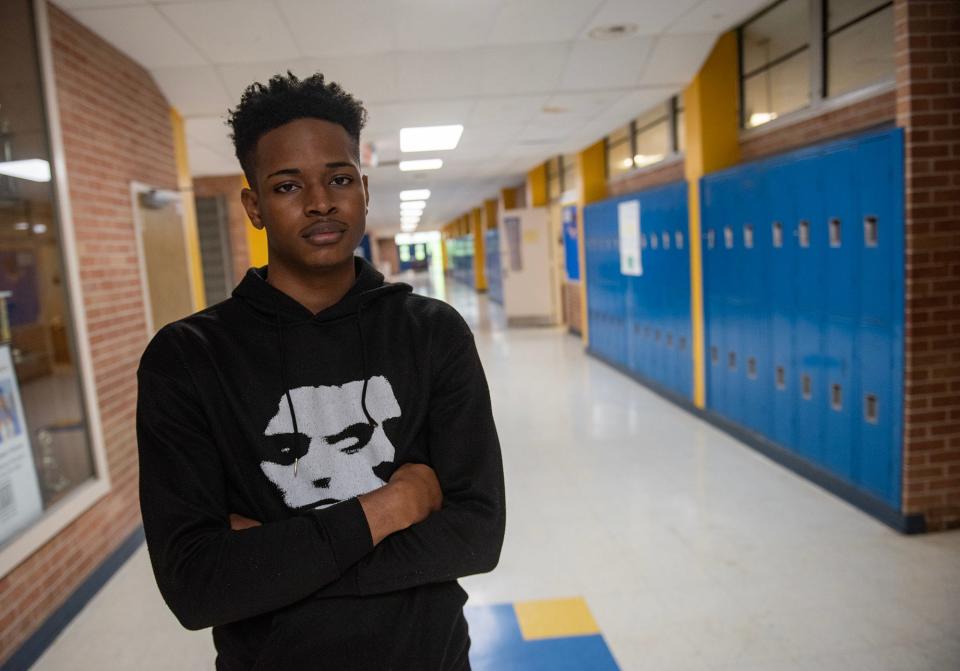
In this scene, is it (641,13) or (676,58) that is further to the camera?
(676,58)

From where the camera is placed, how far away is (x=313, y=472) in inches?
44.6

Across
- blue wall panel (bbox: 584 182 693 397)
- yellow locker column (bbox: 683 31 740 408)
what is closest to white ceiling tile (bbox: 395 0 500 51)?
yellow locker column (bbox: 683 31 740 408)

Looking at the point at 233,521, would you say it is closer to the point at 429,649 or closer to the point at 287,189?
the point at 429,649

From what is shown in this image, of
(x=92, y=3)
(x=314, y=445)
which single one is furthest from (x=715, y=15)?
(x=314, y=445)

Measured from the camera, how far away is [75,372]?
365 centimetres

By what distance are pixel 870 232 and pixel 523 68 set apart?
111 inches

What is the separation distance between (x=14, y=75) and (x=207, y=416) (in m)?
3.10

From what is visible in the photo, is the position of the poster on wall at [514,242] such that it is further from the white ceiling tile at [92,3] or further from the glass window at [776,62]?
the white ceiling tile at [92,3]

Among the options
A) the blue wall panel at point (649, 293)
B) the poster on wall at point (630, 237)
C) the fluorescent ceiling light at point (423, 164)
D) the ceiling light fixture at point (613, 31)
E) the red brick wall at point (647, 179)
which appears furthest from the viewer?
the fluorescent ceiling light at point (423, 164)

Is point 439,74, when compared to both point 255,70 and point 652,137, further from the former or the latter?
point 652,137

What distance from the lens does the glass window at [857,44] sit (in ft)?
12.7

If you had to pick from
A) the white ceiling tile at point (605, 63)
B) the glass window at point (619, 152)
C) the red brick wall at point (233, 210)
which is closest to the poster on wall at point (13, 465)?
the white ceiling tile at point (605, 63)

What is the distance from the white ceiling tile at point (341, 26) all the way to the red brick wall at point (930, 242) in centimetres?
272

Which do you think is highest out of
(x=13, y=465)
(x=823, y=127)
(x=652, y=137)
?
(x=652, y=137)
